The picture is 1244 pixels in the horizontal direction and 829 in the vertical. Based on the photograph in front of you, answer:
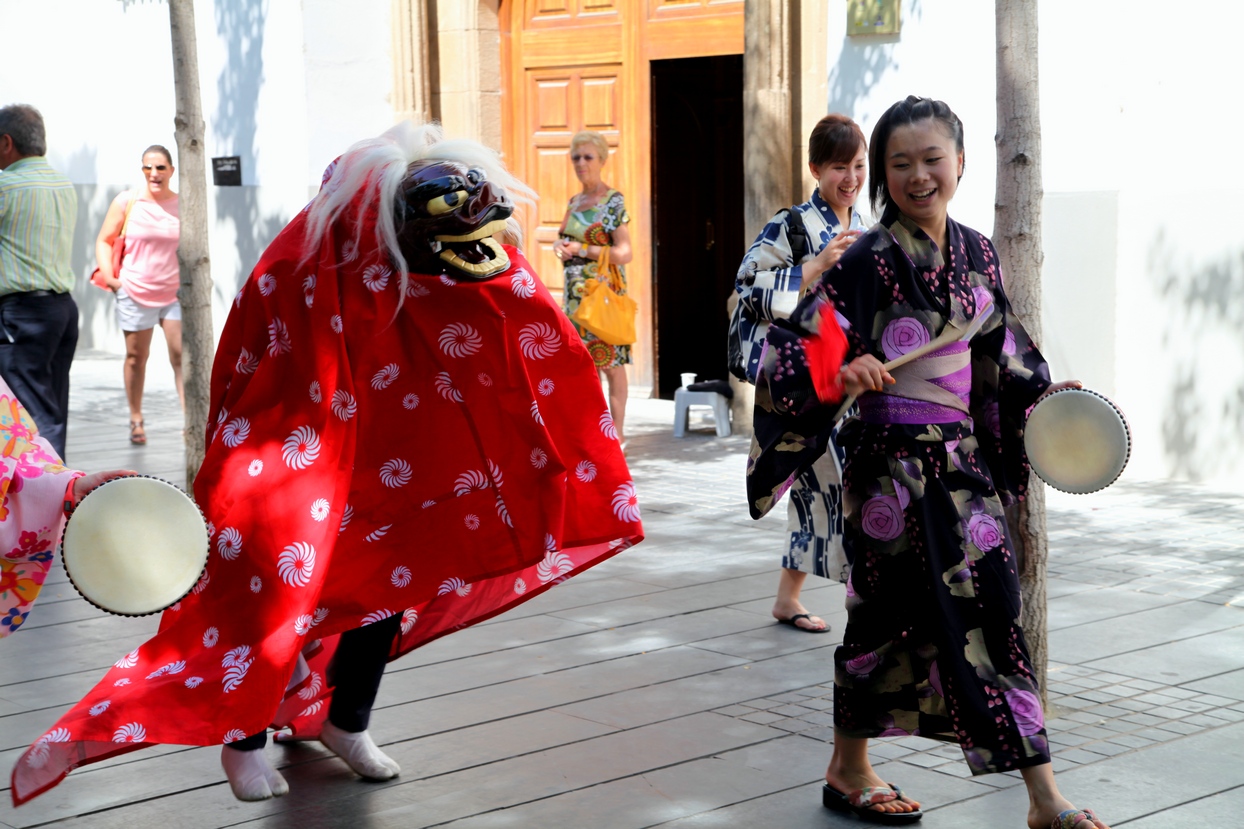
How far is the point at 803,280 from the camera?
5.02m

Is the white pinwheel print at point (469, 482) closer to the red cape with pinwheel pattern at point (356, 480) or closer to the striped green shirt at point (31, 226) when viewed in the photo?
the red cape with pinwheel pattern at point (356, 480)

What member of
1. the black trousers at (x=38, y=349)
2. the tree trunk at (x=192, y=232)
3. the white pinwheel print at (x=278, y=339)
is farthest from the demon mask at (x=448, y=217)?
the black trousers at (x=38, y=349)

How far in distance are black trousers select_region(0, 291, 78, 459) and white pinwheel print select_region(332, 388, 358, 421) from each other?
450 centimetres

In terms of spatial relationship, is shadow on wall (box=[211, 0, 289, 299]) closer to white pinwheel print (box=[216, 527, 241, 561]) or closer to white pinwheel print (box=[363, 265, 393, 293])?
white pinwheel print (box=[363, 265, 393, 293])

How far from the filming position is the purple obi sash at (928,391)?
12.2 ft

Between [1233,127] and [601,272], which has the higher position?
[1233,127]

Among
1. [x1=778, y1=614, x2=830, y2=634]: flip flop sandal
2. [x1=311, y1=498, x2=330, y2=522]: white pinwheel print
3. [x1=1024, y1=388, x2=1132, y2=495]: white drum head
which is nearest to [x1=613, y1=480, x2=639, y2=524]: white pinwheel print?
[x1=311, y1=498, x2=330, y2=522]: white pinwheel print

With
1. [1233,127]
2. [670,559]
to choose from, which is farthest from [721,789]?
[1233,127]

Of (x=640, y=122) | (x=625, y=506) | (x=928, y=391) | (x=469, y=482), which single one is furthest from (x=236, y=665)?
(x=640, y=122)

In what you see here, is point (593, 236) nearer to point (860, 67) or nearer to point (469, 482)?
point (860, 67)

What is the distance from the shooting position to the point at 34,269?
307 inches

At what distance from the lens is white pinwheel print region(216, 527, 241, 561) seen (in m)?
3.74

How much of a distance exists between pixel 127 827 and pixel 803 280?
256 centimetres

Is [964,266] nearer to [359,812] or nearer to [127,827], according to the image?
[359,812]
